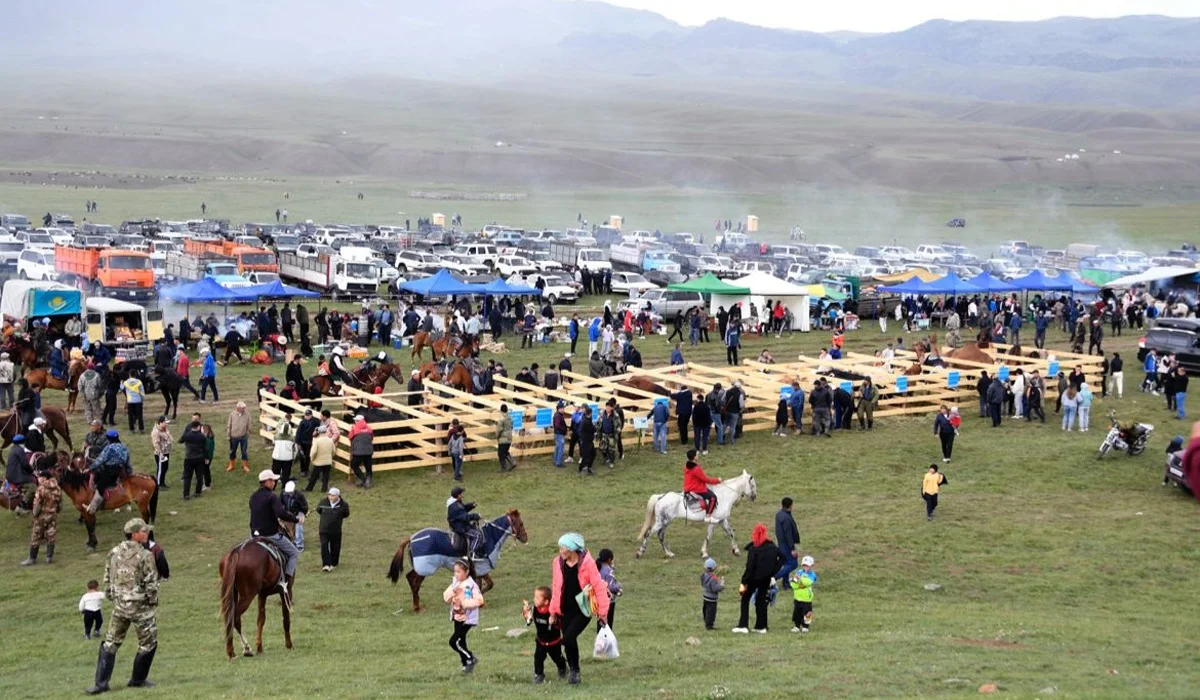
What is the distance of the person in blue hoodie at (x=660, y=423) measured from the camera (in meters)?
26.6

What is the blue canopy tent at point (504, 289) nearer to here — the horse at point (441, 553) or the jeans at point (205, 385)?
the jeans at point (205, 385)

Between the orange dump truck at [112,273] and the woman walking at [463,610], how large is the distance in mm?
32647

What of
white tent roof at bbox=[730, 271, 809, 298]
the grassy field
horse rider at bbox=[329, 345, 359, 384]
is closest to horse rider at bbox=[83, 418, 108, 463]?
the grassy field

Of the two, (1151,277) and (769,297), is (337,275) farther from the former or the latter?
(1151,277)

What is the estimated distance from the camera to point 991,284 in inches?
1822

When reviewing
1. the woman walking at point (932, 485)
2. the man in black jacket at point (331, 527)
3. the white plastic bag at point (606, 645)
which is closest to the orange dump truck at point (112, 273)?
the man in black jacket at point (331, 527)

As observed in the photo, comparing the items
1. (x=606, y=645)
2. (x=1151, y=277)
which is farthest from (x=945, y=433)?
(x=1151, y=277)

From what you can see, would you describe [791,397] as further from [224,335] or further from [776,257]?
[776,257]

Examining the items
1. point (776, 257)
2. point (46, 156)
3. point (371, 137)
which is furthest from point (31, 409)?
point (371, 137)

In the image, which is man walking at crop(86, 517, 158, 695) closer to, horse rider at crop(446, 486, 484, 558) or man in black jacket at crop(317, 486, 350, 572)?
horse rider at crop(446, 486, 484, 558)

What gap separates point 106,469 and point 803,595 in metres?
10.5

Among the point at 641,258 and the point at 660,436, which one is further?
the point at 641,258

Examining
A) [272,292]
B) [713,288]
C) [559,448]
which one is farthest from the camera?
[713,288]

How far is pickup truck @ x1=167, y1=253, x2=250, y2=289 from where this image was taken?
152 feet
